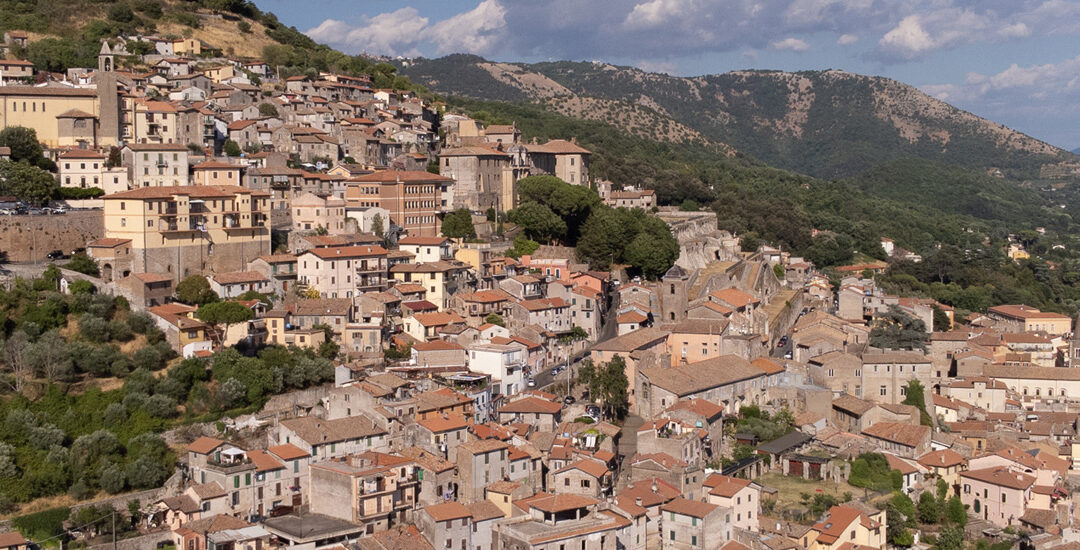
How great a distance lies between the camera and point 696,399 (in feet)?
119

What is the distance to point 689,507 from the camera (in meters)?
30.4

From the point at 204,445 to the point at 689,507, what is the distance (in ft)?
44.2

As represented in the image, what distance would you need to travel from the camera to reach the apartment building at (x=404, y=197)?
46.7 metres

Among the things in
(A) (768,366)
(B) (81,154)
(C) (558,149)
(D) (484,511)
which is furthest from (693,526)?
(C) (558,149)

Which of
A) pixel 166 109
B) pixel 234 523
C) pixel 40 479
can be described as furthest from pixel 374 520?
pixel 166 109

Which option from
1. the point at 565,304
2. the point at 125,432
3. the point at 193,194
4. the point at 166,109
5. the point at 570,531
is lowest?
the point at 570,531

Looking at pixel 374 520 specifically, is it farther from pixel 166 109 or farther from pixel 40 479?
pixel 166 109

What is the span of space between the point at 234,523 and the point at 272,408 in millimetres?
5656

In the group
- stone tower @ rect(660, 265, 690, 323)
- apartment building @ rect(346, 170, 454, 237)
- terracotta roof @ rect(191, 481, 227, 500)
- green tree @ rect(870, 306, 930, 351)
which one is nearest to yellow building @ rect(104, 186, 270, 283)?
apartment building @ rect(346, 170, 454, 237)

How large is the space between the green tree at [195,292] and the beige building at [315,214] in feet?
25.4

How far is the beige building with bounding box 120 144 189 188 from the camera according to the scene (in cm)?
4288

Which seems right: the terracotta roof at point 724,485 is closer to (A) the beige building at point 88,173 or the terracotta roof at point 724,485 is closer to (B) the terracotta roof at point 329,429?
(B) the terracotta roof at point 329,429

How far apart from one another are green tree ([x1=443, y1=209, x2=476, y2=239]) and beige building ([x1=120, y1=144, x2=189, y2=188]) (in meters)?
11.0

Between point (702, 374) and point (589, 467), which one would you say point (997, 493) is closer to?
point (702, 374)
